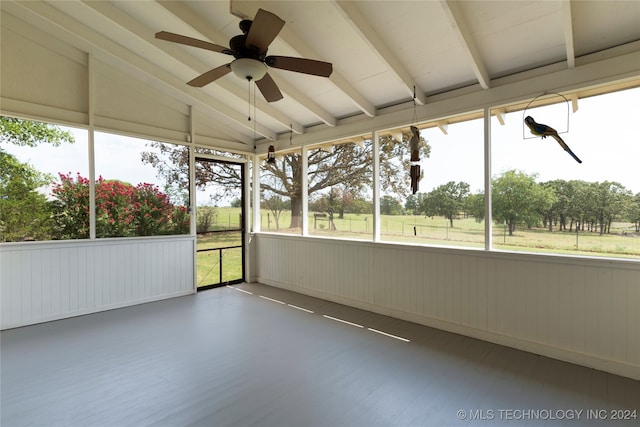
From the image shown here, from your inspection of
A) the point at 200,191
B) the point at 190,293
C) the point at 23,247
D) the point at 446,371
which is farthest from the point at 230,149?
the point at 446,371

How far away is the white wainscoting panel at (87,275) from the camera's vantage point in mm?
3521

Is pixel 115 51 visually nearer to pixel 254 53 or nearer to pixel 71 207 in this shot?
pixel 71 207

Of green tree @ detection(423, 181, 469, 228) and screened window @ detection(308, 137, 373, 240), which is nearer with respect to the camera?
green tree @ detection(423, 181, 469, 228)

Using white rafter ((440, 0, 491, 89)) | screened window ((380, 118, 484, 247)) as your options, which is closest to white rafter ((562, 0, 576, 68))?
white rafter ((440, 0, 491, 89))

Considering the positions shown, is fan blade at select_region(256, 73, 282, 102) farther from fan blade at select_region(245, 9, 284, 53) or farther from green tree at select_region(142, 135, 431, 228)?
green tree at select_region(142, 135, 431, 228)

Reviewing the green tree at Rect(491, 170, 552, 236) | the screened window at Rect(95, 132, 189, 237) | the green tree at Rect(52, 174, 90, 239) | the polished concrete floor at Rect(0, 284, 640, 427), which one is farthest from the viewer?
the screened window at Rect(95, 132, 189, 237)

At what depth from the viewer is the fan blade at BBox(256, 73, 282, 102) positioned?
2.58 meters

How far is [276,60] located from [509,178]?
8.39ft

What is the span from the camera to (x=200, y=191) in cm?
514

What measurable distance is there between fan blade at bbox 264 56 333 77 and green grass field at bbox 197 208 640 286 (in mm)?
2238

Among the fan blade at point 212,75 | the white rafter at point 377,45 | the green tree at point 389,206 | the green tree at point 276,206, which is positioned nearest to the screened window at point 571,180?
the white rafter at point 377,45

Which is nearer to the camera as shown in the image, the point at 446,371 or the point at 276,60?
the point at 276,60

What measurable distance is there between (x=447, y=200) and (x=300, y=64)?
89.8 inches

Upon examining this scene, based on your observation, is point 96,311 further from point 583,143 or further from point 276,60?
point 583,143
